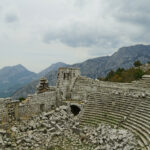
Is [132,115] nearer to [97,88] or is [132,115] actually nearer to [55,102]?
[97,88]

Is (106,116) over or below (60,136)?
over

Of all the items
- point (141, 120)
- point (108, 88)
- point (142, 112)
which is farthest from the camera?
point (108, 88)

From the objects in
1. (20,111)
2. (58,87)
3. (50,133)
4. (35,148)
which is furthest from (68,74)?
(35,148)

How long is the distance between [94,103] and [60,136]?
577cm

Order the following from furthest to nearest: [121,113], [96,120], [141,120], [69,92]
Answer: [69,92] < [96,120] < [121,113] < [141,120]

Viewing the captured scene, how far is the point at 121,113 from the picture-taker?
16.0 m

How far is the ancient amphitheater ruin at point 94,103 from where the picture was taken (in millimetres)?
Answer: 14398

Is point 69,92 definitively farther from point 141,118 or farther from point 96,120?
point 141,118

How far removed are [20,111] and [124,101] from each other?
980 cm

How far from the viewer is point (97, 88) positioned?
2080 centimetres

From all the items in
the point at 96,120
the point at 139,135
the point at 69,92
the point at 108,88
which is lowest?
the point at 96,120

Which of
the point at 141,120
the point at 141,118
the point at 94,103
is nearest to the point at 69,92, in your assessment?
the point at 94,103

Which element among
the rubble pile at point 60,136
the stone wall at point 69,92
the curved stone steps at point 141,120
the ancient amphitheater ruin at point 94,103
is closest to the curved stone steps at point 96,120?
the ancient amphitheater ruin at point 94,103

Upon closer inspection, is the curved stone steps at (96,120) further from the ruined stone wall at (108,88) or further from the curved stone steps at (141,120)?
the ruined stone wall at (108,88)
